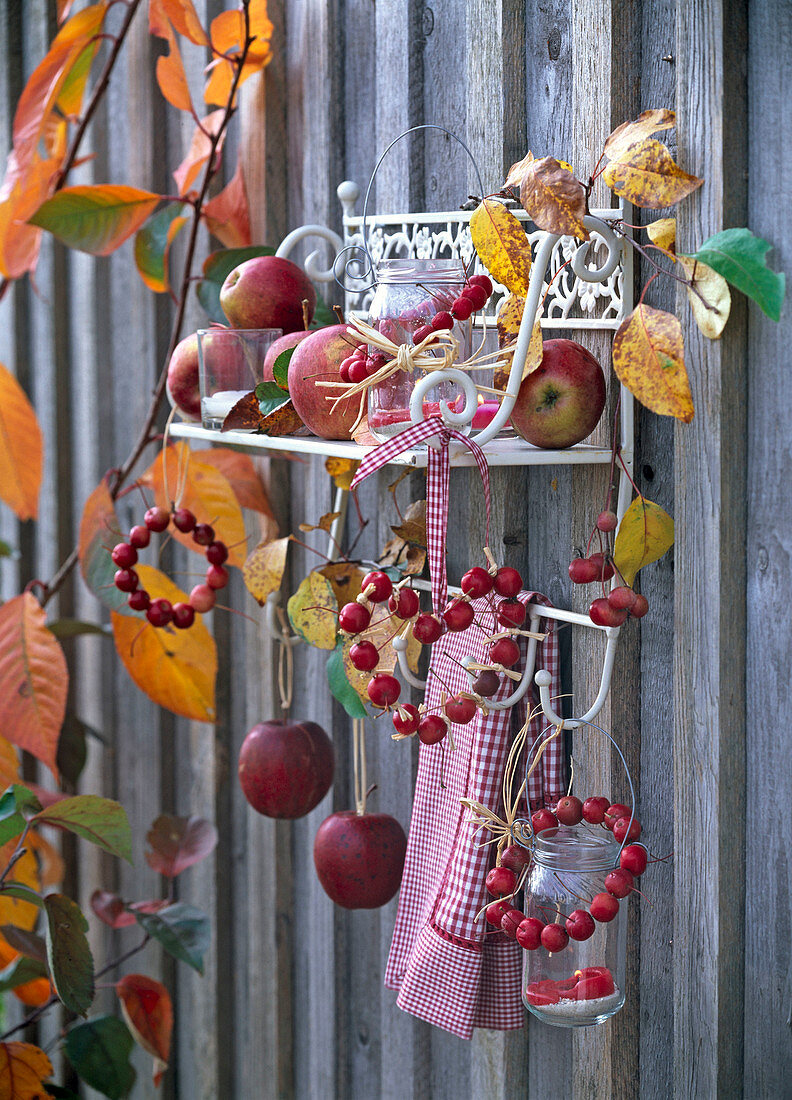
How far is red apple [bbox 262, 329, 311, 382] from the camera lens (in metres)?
1.00

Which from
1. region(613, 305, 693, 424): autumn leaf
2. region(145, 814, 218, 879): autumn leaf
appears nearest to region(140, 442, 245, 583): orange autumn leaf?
region(145, 814, 218, 879): autumn leaf

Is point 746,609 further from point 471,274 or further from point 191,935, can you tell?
point 191,935

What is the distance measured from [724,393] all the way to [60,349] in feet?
4.90

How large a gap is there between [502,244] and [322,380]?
0.62 feet

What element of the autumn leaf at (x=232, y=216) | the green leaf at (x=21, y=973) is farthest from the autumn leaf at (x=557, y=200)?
the green leaf at (x=21, y=973)

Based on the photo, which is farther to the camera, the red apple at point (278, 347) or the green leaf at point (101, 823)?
the green leaf at point (101, 823)

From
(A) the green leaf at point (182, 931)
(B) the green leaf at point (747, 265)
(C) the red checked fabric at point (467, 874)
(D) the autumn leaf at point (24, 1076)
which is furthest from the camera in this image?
(A) the green leaf at point (182, 931)

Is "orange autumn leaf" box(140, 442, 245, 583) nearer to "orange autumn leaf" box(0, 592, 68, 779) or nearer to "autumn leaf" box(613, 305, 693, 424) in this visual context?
"orange autumn leaf" box(0, 592, 68, 779)

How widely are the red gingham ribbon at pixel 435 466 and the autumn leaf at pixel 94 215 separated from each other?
2.22 feet

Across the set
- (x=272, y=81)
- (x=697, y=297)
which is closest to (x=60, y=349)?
(x=272, y=81)

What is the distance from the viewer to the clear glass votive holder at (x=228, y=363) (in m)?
1.08

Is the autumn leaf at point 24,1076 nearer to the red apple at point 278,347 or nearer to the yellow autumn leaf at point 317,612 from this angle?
the yellow autumn leaf at point 317,612

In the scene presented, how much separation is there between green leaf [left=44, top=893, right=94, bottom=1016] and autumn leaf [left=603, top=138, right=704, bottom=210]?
0.87 metres

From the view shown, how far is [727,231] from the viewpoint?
751 mm
